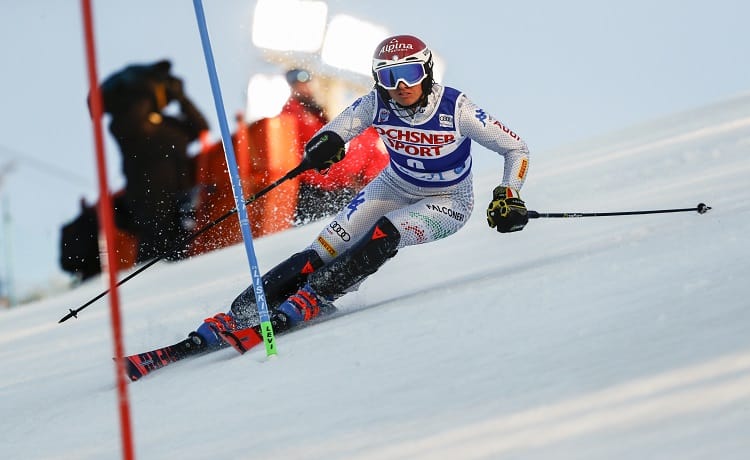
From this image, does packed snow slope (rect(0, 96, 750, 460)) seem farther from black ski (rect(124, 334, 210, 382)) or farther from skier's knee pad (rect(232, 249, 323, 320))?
skier's knee pad (rect(232, 249, 323, 320))

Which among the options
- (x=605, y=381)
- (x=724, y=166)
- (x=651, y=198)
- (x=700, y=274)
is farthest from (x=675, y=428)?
(x=724, y=166)

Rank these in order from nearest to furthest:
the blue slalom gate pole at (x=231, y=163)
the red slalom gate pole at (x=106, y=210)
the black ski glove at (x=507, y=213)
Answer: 1. the red slalom gate pole at (x=106, y=210)
2. the blue slalom gate pole at (x=231, y=163)
3. the black ski glove at (x=507, y=213)

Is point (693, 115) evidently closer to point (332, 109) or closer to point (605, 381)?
point (332, 109)

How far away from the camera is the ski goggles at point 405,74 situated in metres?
4.34

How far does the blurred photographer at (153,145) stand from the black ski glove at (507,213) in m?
7.11

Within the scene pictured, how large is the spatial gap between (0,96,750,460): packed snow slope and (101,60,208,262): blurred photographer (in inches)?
212

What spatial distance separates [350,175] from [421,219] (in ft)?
25.3

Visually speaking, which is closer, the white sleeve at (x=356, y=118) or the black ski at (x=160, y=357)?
the black ski at (x=160, y=357)

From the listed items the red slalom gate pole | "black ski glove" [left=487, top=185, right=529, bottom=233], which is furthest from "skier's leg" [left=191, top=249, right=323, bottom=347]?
the red slalom gate pole

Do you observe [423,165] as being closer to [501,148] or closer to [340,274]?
[501,148]

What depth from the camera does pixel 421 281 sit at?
5609 millimetres

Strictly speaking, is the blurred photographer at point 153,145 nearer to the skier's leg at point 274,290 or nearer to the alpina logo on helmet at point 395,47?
the skier's leg at point 274,290

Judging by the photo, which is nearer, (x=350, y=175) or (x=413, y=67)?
(x=413, y=67)

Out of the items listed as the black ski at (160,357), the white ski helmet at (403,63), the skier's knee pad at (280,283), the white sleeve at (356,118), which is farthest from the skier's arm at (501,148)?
the black ski at (160,357)
